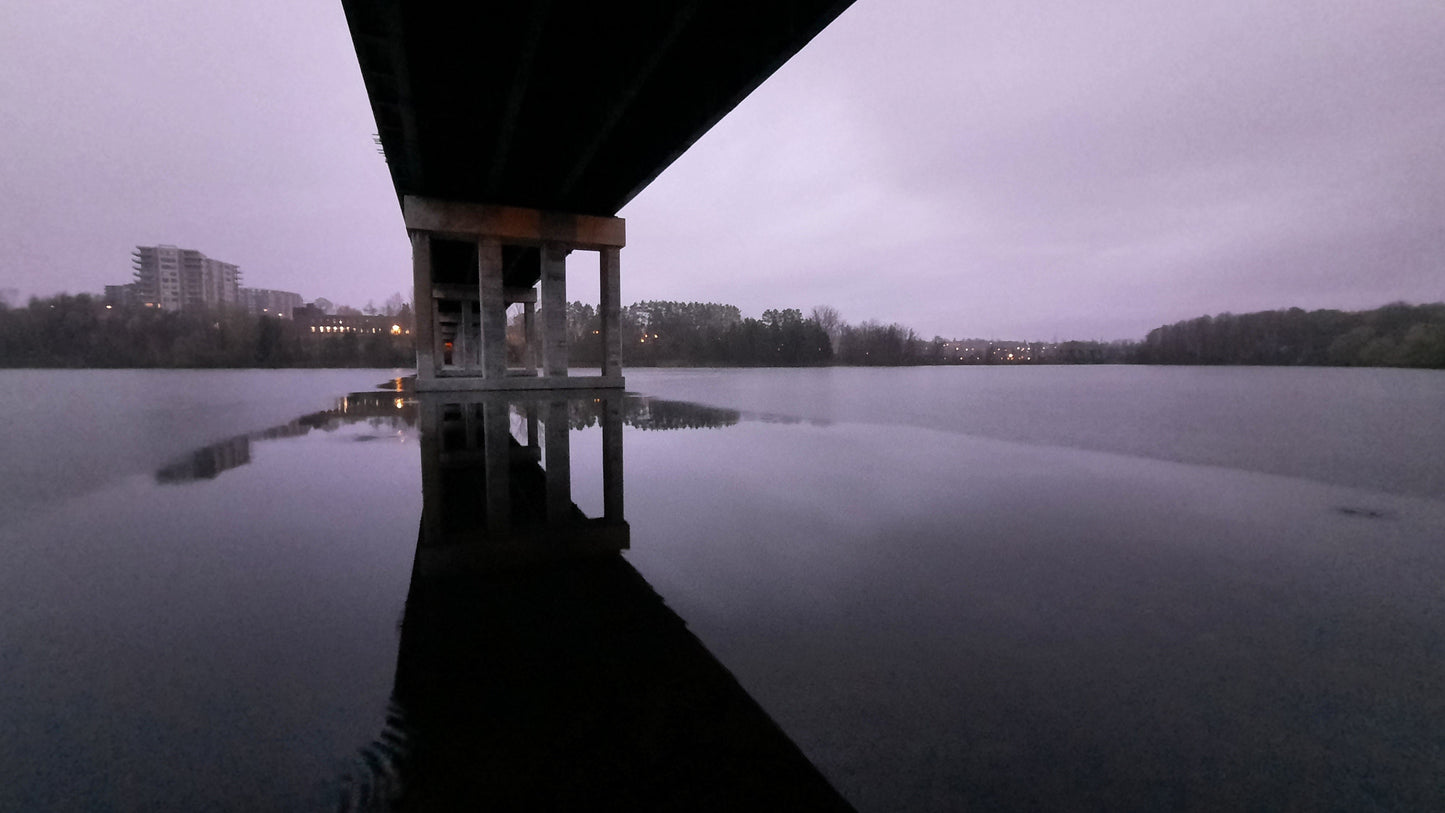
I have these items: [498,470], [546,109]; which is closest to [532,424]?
[498,470]

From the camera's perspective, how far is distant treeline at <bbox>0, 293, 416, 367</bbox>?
354ft

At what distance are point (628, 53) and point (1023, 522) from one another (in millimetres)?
14340

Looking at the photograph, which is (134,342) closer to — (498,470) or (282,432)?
(282,432)

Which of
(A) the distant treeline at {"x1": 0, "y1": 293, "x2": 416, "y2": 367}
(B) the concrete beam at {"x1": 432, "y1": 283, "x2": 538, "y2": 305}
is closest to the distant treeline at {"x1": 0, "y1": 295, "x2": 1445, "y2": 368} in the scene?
(A) the distant treeline at {"x1": 0, "y1": 293, "x2": 416, "y2": 367}

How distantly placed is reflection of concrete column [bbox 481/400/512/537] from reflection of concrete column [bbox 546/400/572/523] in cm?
53

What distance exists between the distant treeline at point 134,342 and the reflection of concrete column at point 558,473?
115330mm

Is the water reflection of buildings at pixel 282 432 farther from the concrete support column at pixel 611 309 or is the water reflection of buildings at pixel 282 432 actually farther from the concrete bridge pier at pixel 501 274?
the concrete support column at pixel 611 309

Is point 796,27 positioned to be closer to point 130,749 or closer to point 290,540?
point 290,540

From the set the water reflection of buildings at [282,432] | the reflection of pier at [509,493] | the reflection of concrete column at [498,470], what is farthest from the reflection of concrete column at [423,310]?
the reflection of pier at [509,493]

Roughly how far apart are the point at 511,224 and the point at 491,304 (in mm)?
4319

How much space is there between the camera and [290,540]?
19.5ft

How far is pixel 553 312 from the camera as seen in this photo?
3259 cm

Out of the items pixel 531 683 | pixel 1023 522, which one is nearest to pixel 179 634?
pixel 531 683

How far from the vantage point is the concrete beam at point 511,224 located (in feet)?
94.1
